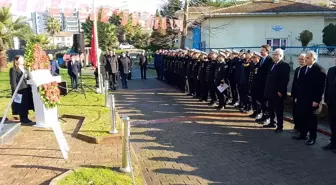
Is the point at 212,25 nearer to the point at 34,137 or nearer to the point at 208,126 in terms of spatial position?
the point at 208,126

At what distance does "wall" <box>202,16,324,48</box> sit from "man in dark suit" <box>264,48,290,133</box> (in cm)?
1897

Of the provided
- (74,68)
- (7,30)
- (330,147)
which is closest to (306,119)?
(330,147)

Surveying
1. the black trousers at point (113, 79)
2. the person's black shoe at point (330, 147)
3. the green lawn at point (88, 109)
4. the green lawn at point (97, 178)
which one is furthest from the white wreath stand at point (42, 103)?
the black trousers at point (113, 79)

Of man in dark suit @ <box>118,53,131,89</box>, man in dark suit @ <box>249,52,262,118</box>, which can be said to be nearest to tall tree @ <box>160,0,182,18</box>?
man in dark suit @ <box>118,53,131,89</box>

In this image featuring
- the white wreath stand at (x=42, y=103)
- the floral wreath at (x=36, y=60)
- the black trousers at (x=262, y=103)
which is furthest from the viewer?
the black trousers at (x=262, y=103)

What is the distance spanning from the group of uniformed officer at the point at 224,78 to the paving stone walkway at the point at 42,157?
4.55 metres

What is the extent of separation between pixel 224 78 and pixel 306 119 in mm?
3823

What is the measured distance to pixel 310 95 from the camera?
23.7 ft

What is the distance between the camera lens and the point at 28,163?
614 cm

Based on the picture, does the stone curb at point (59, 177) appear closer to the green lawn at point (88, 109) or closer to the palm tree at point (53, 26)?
the green lawn at point (88, 109)

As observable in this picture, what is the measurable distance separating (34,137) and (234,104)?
6.44m

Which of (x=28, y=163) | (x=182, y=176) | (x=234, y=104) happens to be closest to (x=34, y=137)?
(x=28, y=163)

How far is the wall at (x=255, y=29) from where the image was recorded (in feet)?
87.6

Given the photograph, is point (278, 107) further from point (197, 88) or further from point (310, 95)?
point (197, 88)
